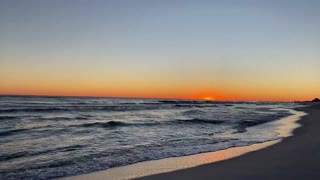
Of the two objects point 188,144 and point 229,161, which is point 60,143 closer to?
point 188,144

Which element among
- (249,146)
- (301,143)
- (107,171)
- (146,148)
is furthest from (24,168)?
(301,143)

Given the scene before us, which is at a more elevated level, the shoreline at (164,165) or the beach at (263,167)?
the beach at (263,167)

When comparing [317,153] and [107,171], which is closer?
[107,171]

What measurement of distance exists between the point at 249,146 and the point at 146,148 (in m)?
3.64

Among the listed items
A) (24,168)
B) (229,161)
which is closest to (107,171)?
(24,168)

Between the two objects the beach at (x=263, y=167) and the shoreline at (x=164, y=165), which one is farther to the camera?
the shoreline at (x=164, y=165)

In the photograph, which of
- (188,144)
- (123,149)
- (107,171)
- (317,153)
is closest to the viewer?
(107,171)

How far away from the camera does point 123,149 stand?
12.3 m

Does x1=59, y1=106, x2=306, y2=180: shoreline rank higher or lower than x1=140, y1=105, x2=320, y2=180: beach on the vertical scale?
lower

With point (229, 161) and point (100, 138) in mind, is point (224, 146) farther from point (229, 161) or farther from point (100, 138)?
point (100, 138)

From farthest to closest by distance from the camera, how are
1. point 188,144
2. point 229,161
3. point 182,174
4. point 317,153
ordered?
point 188,144
point 317,153
point 229,161
point 182,174

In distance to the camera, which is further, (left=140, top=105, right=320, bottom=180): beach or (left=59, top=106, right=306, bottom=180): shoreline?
(left=59, top=106, right=306, bottom=180): shoreline

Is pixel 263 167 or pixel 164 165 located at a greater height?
pixel 263 167

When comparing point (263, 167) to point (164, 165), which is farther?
point (164, 165)
